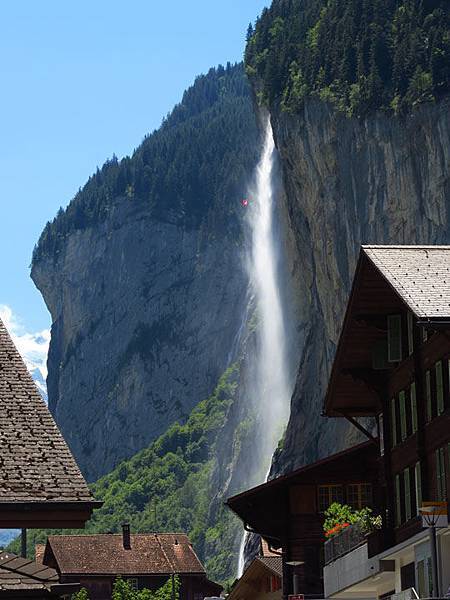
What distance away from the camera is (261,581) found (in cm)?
7212

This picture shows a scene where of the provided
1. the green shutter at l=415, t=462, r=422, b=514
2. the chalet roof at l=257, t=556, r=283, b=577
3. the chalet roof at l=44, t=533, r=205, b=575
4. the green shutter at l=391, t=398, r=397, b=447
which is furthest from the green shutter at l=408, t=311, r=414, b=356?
the chalet roof at l=44, t=533, r=205, b=575

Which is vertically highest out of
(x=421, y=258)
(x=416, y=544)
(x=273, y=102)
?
(x=273, y=102)

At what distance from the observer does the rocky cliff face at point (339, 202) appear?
118000 mm

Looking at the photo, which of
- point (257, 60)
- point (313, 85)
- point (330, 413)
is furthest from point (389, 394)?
point (257, 60)

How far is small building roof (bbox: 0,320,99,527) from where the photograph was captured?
14.6 meters

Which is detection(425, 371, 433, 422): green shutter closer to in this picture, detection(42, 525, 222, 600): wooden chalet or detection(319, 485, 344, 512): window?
detection(319, 485, 344, 512): window

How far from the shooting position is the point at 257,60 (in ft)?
534

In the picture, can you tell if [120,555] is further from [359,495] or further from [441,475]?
[441,475]

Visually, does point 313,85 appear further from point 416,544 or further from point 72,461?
point 72,461

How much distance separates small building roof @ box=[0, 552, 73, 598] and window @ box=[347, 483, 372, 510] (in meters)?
42.1

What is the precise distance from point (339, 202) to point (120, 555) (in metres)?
37.2

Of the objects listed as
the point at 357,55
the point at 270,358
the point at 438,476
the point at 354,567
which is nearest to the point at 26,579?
the point at 438,476

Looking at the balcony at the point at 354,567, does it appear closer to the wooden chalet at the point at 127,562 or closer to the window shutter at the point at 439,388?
the window shutter at the point at 439,388

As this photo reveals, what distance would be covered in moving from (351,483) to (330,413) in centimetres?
1139
